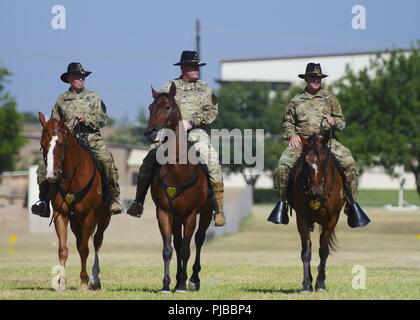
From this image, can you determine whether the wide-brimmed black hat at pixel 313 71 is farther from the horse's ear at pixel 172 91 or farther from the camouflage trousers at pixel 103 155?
the camouflage trousers at pixel 103 155

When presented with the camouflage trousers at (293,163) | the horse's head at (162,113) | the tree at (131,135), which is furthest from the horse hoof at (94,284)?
the tree at (131,135)

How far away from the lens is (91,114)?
18.5m

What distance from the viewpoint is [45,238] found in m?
50.9

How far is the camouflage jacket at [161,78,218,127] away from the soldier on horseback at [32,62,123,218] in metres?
1.49

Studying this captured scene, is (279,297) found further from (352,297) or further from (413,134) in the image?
(413,134)

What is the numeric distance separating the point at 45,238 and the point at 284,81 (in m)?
85.8

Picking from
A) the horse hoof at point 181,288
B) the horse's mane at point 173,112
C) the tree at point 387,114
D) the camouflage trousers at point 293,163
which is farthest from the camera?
the tree at point 387,114

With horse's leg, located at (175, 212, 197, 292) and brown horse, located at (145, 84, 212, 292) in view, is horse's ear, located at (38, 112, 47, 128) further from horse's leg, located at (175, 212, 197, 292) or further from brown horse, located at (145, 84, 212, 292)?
horse's leg, located at (175, 212, 197, 292)

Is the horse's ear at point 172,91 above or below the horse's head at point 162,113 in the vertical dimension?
above

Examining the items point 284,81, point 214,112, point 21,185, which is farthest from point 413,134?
point 284,81

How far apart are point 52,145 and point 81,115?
148cm

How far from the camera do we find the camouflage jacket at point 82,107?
725 inches

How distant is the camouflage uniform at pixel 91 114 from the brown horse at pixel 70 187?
0.33m

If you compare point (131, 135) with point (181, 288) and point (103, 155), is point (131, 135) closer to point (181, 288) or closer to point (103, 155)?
point (103, 155)
